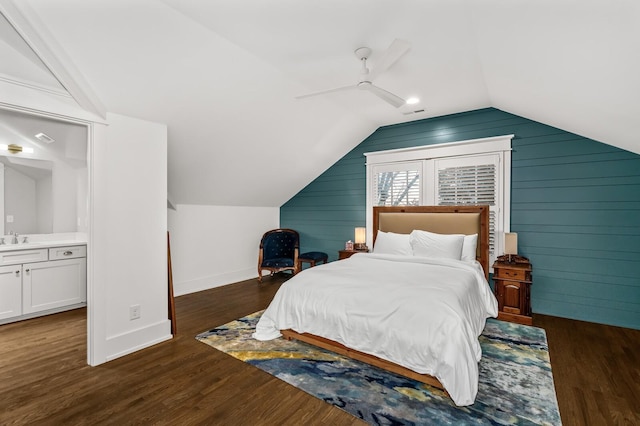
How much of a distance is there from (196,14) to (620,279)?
513 cm

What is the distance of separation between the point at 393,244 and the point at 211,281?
3199mm

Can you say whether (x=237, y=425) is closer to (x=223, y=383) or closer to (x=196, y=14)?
(x=223, y=383)

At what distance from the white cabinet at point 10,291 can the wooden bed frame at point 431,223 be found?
10.7 feet

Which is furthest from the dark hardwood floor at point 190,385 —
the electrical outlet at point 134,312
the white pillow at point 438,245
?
the white pillow at point 438,245

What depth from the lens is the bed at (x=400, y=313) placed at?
82.6 inches

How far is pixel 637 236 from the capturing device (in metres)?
3.38

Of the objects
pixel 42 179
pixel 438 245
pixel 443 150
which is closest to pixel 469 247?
pixel 438 245

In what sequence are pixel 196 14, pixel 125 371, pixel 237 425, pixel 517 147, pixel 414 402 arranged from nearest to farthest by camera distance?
pixel 237 425 < pixel 414 402 < pixel 196 14 < pixel 125 371 < pixel 517 147

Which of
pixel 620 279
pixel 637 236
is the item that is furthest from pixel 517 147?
pixel 620 279

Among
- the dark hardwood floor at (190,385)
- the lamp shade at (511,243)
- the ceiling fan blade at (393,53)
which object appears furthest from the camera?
the lamp shade at (511,243)

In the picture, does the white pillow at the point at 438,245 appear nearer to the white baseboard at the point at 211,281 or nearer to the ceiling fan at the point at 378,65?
the ceiling fan at the point at 378,65

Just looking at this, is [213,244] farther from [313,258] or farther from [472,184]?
[472,184]

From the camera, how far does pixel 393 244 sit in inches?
169

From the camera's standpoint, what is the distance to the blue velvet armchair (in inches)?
219
